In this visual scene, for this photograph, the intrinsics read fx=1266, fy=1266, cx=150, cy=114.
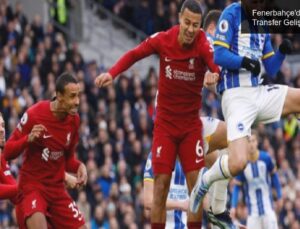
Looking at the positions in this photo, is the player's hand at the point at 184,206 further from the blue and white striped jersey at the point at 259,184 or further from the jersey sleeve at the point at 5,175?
the blue and white striped jersey at the point at 259,184

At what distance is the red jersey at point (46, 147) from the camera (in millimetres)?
14633

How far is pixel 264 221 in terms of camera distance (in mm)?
20641

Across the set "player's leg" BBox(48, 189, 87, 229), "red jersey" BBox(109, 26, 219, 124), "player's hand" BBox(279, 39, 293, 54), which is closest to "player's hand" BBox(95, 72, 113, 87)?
"red jersey" BBox(109, 26, 219, 124)

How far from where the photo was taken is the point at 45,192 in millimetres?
14711

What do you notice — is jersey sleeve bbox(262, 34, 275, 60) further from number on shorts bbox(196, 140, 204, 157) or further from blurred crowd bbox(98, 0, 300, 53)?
blurred crowd bbox(98, 0, 300, 53)

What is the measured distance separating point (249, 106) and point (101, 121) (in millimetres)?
10182

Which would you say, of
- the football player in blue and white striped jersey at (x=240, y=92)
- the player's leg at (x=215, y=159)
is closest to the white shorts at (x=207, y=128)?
the player's leg at (x=215, y=159)

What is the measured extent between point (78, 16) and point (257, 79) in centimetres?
1612

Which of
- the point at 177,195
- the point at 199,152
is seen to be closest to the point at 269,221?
the point at 177,195

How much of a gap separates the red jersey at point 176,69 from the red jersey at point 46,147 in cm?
90

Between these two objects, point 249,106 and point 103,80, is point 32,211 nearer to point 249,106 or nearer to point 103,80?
point 103,80

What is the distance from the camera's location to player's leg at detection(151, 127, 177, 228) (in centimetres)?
1470

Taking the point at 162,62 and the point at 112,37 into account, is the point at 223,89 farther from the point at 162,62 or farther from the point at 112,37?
the point at 112,37

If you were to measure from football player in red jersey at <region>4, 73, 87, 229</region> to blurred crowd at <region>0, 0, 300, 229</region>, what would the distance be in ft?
19.5
